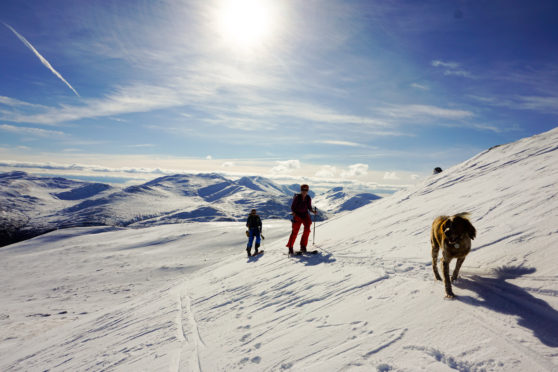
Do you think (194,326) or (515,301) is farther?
(194,326)

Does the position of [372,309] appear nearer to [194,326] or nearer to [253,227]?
[194,326]

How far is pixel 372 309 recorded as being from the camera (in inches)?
203

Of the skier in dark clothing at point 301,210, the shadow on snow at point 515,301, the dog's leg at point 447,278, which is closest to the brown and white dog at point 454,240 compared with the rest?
the dog's leg at point 447,278

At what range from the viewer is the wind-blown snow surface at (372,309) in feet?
12.5

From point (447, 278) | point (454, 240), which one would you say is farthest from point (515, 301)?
point (454, 240)

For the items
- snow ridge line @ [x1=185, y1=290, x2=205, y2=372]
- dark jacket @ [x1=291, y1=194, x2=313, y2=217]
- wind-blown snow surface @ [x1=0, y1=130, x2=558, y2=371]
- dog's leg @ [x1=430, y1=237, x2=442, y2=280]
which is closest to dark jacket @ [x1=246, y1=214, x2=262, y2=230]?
wind-blown snow surface @ [x1=0, y1=130, x2=558, y2=371]

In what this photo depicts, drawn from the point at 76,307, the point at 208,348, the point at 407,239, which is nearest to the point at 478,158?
the point at 407,239

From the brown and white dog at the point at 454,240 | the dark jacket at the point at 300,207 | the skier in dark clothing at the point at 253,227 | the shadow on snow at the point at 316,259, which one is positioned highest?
the dark jacket at the point at 300,207

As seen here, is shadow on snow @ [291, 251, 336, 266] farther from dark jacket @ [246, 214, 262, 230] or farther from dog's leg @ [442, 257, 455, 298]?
dark jacket @ [246, 214, 262, 230]

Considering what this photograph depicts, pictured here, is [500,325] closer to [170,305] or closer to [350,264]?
[350,264]

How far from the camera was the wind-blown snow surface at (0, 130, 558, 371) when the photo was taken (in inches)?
150

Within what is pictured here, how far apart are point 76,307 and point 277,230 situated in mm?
21063

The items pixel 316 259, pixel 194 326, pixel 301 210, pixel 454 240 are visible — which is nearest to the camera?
pixel 454 240

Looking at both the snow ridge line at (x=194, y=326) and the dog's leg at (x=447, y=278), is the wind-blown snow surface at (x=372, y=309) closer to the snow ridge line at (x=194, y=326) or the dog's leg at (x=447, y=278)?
the snow ridge line at (x=194, y=326)
